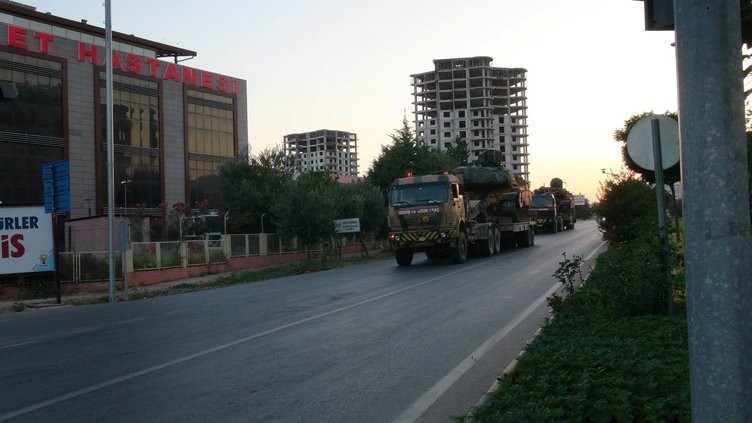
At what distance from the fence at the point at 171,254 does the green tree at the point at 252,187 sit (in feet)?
17.6

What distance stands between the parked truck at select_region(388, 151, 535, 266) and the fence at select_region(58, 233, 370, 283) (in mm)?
8628

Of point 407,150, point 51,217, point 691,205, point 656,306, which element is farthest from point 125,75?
point 691,205

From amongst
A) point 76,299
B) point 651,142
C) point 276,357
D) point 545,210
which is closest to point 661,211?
point 651,142

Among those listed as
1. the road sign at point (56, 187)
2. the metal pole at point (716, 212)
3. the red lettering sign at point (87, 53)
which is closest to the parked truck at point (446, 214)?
the road sign at point (56, 187)

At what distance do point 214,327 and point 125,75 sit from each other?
50208mm

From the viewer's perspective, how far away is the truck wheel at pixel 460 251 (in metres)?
24.1

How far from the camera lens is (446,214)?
2345cm

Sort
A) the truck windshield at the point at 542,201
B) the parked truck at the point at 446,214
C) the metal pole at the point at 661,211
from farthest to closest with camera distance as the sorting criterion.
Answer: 1. the truck windshield at the point at 542,201
2. the parked truck at the point at 446,214
3. the metal pole at the point at 661,211

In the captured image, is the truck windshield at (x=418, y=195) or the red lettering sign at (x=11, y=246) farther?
the truck windshield at (x=418, y=195)

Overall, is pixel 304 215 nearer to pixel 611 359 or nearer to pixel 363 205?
pixel 363 205

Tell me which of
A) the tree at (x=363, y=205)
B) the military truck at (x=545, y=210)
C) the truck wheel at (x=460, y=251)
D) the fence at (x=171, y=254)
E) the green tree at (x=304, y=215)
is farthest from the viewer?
the military truck at (x=545, y=210)

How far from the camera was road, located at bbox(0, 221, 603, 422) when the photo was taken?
611cm

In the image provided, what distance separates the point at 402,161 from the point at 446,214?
25362mm

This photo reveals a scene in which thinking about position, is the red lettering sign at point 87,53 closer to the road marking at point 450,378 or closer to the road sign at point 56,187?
the road sign at point 56,187
